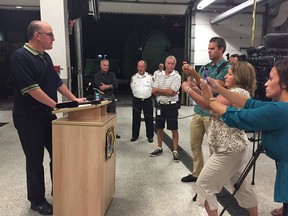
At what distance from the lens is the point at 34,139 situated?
87.6 inches

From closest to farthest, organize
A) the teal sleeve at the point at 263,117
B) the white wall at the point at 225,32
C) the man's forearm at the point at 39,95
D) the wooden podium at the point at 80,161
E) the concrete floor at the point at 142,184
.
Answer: the teal sleeve at the point at 263,117 → the wooden podium at the point at 80,161 → the man's forearm at the point at 39,95 → the concrete floor at the point at 142,184 → the white wall at the point at 225,32

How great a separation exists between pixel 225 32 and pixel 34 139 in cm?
803

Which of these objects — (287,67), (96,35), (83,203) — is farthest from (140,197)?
(96,35)

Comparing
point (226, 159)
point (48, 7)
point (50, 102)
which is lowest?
point (226, 159)

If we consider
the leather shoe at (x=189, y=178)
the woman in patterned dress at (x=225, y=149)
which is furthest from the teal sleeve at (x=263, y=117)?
the leather shoe at (x=189, y=178)

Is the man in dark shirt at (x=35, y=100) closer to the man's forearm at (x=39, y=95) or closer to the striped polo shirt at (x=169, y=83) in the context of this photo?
the man's forearm at (x=39, y=95)

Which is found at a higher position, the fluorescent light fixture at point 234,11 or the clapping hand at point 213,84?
the fluorescent light fixture at point 234,11

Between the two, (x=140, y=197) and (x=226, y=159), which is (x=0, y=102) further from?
(x=226, y=159)

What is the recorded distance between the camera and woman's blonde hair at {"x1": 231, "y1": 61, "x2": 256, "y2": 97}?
5.99 ft

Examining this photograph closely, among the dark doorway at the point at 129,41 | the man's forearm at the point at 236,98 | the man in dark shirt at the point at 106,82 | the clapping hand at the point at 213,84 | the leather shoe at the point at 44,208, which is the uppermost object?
the dark doorway at the point at 129,41

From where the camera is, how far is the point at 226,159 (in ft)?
5.95

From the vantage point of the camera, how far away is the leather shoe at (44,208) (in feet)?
7.43

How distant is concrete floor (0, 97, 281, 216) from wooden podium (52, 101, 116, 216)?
380 millimetres

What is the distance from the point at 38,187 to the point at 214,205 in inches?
59.2
